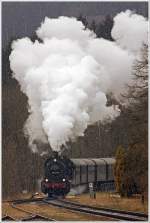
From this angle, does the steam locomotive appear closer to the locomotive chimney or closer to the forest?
the locomotive chimney

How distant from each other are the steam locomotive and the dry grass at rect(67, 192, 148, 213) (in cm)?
140

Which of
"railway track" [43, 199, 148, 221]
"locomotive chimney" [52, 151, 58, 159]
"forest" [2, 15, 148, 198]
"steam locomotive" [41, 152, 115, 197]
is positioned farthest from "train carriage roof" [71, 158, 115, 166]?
"railway track" [43, 199, 148, 221]

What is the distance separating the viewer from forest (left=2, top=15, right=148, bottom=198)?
1400cm

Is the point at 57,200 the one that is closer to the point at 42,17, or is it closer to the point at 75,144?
the point at 75,144

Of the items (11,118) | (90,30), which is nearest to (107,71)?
(90,30)

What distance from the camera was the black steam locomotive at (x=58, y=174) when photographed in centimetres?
1744

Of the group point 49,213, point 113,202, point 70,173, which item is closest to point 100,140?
point 70,173

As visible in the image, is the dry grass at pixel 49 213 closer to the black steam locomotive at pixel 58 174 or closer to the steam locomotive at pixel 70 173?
the steam locomotive at pixel 70 173

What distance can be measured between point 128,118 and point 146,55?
77.0 inches

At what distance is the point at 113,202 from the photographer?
47.7 feet

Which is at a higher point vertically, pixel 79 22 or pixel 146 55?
pixel 79 22

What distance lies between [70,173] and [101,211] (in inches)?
179

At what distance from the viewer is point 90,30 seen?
1744 centimetres

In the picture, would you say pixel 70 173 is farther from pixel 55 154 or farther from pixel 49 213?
pixel 49 213
